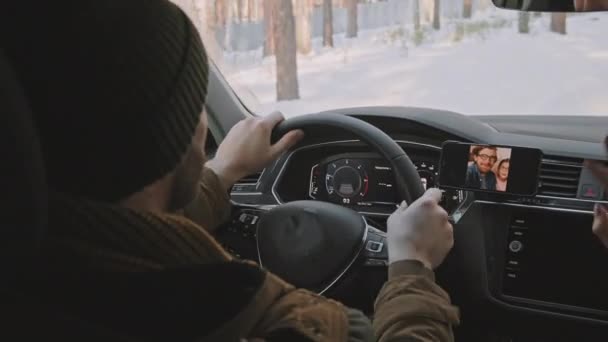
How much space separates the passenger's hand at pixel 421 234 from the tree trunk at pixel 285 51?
1.96 m

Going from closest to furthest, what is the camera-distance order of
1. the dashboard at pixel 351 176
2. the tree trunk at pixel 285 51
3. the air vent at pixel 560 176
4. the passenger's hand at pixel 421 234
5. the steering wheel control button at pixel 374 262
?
the passenger's hand at pixel 421 234, the steering wheel control button at pixel 374 262, the air vent at pixel 560 176, the dashboard at pixel 351 176, the tree trunk at pixel 285 51

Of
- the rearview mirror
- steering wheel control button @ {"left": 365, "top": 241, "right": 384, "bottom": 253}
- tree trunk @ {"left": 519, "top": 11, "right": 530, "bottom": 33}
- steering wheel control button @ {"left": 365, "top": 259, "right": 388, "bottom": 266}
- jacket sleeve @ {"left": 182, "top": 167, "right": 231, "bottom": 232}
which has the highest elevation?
the rearview mirror

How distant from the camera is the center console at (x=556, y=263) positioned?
92.0 inches

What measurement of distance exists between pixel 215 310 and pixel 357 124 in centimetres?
100

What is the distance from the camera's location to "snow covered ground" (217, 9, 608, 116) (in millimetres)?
3119

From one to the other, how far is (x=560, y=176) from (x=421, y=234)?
95 centimetres

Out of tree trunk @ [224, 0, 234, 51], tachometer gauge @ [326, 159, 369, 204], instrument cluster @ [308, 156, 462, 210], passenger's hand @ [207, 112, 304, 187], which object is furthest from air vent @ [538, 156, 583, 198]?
tree trunk @ [224, 0, 234, 51]

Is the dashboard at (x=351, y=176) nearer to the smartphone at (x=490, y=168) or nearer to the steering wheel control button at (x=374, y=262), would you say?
the smartphone at (x=490, y=168)

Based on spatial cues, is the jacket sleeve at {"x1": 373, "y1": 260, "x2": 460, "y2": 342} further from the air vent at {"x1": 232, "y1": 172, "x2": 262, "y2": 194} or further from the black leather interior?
the air vent at {"x1": 232, "y1": 172, "x2": 262, "y2": 194}

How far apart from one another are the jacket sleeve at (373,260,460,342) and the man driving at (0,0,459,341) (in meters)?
0.31

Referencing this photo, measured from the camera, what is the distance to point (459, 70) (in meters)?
3.48

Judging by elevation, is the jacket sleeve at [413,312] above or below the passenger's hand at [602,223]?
above

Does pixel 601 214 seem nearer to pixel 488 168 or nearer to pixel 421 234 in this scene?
pixel 488 168

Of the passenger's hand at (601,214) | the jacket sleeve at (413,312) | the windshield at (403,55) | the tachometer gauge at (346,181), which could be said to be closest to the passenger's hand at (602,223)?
the passenger's hand at (601,214)
